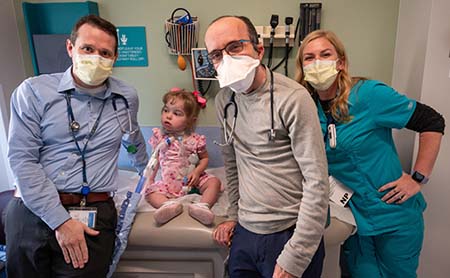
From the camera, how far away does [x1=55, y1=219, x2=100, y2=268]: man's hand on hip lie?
1.17m

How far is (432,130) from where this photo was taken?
1.28 metres

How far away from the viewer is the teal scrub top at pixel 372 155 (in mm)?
1265

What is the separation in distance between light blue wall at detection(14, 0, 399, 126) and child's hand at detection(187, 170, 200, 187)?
508 millimetres

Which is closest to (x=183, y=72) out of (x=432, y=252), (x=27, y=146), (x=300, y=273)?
(x=27, y=146)

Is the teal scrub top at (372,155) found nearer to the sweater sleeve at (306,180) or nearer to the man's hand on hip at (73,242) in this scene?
the sweater sleeve at (306,180)

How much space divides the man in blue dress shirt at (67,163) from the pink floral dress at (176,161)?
1.43ft

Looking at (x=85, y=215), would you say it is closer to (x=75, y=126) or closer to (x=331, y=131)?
(x=75, y=126)

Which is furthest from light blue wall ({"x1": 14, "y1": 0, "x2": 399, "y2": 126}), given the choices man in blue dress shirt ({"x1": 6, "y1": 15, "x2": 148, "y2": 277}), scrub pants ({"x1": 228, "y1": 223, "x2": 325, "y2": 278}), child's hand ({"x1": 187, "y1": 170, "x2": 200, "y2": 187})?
scrub pants ({"x1": 228, "y1": 223, "x2": 325, "y2": 278})

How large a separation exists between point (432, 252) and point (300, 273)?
1.09 metres

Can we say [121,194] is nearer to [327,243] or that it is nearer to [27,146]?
[27,146]

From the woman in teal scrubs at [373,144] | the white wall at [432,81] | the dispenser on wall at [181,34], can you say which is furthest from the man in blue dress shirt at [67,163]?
the white wall at [432,81]

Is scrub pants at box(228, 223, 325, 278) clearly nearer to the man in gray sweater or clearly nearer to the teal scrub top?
the man in gray sweater

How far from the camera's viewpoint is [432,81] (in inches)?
59.1

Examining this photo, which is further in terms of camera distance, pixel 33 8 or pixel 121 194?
pixel 33 8
